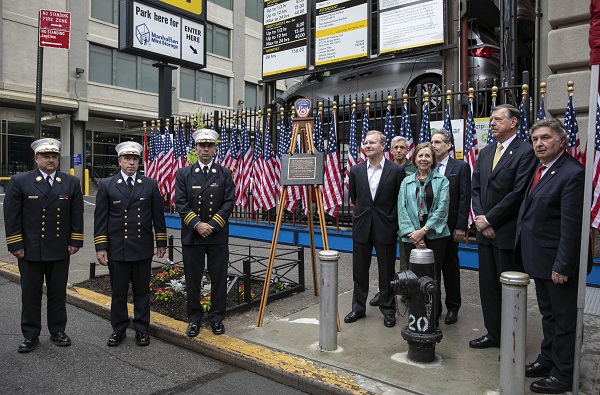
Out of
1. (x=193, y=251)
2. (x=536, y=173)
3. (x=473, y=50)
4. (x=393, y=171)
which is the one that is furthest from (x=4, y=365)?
(x=473, y=50)

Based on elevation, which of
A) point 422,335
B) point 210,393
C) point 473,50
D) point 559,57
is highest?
point 473,50

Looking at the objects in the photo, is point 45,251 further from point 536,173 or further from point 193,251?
point 536,173

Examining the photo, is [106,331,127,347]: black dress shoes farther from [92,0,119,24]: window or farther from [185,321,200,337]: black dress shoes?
[92,0,119,24]: window

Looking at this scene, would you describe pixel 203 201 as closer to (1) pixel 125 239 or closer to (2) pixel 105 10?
(1) pixel 125 239

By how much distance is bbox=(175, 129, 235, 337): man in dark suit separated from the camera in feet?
16.1

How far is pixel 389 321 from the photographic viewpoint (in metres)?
4.95

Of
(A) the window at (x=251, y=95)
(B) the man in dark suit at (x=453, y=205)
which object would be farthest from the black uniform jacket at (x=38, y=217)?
(A) the window at (x=251, y=95)

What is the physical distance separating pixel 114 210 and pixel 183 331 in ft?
4.80

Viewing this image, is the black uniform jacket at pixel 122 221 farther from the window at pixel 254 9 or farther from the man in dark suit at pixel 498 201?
the window at pixel 254 9

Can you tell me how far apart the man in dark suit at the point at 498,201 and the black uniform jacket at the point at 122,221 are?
11.0 ft

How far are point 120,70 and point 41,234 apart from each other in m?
27.3

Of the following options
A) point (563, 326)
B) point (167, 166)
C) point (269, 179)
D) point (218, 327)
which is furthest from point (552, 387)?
point (167, 166)

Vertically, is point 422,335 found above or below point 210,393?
above

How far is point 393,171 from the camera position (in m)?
5.10
